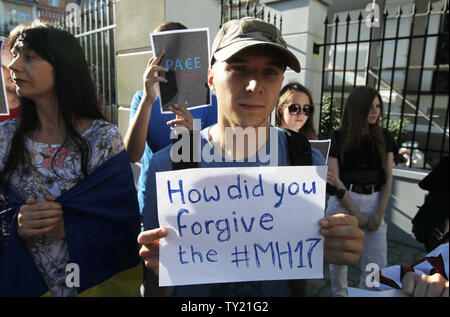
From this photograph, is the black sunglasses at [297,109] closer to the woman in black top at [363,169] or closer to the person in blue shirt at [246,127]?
the woman in black top at [363,169]

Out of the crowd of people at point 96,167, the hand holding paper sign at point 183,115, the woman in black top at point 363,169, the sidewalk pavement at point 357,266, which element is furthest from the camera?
the sidewalk pavement at point 357,266

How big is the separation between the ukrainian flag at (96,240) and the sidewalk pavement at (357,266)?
7.24ft

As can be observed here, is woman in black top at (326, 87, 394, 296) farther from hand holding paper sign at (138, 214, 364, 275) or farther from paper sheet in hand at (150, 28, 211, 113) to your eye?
hand holding paper sign at (138, 214, 364, 275)

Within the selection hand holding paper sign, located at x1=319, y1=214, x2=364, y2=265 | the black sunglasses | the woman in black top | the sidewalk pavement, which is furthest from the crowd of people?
the sidewalk pavement

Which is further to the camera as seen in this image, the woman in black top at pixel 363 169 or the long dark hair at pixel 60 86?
the woman in black top at pixel 363 169

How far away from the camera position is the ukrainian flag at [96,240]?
4.44 feet

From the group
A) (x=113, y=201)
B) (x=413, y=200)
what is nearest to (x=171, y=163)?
(x=113, y=201)

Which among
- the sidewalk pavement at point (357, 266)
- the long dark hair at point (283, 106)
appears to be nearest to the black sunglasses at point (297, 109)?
the long dark hair at point (283, 106)

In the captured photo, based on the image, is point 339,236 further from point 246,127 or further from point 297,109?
point 297,109

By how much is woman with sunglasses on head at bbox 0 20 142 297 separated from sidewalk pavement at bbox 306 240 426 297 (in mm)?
2313

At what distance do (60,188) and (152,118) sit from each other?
0.85 metres

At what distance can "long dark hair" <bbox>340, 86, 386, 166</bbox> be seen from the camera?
283 centimetres

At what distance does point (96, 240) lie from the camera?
1.46 metres

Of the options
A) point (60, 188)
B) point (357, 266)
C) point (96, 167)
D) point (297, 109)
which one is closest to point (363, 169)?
point (297, 109)
